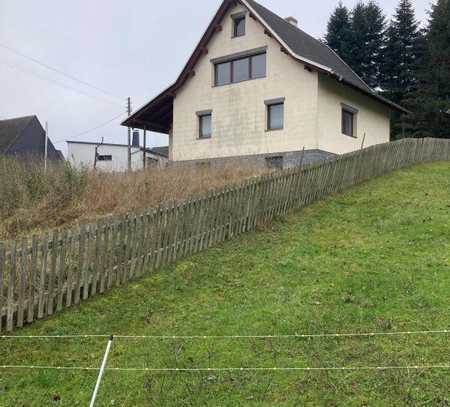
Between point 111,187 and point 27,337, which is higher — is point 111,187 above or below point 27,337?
above

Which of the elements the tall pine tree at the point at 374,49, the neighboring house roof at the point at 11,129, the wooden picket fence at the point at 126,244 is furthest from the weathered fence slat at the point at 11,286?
the tall pine tree at the point at 374,49

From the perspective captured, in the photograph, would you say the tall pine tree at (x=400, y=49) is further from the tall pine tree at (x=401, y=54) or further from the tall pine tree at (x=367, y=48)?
the tall pine tree at (x=367, y=48)

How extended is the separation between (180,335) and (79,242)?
1884 mm

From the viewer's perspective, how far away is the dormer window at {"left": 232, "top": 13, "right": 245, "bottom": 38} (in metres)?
20.5

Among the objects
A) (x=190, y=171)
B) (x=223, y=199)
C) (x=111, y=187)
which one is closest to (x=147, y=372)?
(x=223, y=199)

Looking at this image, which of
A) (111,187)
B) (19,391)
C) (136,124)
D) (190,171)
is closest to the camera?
→ (19,391)

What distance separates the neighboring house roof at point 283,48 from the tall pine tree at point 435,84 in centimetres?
1014

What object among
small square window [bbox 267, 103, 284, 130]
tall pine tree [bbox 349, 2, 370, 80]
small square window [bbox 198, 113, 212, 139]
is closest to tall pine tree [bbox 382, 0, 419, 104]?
tall pine tree [bbox 349, 2, 370, 80]

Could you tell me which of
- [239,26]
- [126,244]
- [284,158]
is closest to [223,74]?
[239,26]

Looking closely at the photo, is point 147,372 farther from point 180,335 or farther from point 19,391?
point 19,391

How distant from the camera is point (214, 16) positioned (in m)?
20.7

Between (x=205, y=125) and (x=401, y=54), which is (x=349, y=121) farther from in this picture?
(x=401, y=54)

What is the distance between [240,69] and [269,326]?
17.1 metres

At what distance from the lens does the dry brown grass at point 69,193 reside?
9203mm
